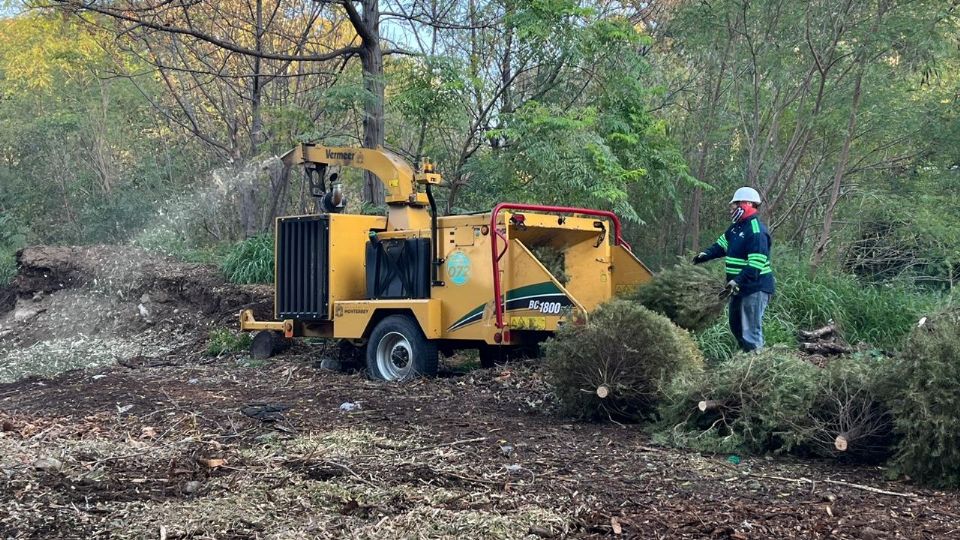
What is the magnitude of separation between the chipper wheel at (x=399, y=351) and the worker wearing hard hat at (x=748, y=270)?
10.5 feet

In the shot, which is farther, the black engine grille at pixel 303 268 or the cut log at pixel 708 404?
the black engine grille at pixel 303 268

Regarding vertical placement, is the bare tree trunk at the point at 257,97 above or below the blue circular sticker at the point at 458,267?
above

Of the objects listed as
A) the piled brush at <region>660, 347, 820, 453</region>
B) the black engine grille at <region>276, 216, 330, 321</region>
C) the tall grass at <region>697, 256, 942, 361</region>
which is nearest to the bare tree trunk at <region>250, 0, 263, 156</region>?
the black engine grille at <region>276, 216, 330, 321</region>

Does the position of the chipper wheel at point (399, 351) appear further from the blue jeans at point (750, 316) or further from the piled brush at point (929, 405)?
the piled brush at point (929, 405)

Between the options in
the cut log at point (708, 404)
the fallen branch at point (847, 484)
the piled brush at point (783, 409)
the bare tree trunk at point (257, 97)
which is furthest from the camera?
the bare tree trunk at point (257, 97)

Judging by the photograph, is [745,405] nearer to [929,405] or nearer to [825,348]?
[929,405]

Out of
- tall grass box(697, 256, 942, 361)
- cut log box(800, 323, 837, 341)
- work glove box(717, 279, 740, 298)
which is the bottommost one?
cut log box(800, 323, 837, 341)

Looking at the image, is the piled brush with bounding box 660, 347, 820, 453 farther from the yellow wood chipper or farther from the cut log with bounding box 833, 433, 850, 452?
the yellow wood chipper

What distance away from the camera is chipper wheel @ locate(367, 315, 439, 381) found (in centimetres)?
1022

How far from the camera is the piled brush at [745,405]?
649 centimetres


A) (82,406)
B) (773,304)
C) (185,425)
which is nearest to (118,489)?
(185,425)

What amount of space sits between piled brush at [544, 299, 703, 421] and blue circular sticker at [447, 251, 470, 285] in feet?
7.55

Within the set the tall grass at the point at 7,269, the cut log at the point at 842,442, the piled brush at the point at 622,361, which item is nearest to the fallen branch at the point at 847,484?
the cut log at the point at 842,442

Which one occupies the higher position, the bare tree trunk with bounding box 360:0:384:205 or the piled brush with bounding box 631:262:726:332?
the bare tree trunk with bounding box 360:0:384:205
